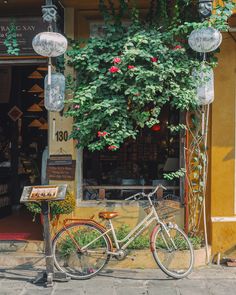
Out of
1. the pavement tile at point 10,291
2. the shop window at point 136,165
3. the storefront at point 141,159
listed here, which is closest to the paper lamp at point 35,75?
the storefront at point 141,159

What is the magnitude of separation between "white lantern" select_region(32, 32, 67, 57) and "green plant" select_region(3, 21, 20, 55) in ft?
3.38

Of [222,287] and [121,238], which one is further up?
[121,238]

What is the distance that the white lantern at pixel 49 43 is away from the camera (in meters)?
6.00

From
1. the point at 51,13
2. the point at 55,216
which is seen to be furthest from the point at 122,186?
the point at 51,13

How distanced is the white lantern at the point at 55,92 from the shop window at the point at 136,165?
120cm

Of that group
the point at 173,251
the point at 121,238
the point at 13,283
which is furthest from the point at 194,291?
the point at 13,283

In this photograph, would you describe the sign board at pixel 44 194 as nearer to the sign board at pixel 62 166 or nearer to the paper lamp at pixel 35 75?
the sign board at pixel 62 166

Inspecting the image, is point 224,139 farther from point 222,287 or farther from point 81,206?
point 81,206

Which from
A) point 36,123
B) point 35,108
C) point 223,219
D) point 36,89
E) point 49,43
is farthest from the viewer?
point 36,123

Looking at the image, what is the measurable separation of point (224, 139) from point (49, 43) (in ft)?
10.1

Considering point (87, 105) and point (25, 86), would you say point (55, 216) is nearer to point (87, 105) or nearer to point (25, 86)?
point (87, 105)

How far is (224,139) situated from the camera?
7.09m

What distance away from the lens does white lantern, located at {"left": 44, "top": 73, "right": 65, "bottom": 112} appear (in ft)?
21.1

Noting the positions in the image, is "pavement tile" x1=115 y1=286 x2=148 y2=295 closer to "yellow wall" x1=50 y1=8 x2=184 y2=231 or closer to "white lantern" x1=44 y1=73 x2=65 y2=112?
"yellow wall" x1=50 y1=8 x2=184 y2=231
